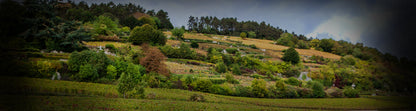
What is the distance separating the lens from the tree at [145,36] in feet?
137

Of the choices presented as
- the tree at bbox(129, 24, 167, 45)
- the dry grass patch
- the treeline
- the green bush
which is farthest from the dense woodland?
the treeline

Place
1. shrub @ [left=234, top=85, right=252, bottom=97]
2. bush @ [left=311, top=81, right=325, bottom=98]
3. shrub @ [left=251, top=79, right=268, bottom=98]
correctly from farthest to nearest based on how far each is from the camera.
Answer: bush @ [left=311, top=81, right=325, bottom=98] → shrub @ [left=251, top=79, right=268, bottom=98] → shrub @ [left=234, top=85, right=252, bottom=97]

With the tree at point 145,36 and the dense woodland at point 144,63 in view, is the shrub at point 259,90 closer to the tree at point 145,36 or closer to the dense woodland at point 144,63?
the dense woodland at point 144,63

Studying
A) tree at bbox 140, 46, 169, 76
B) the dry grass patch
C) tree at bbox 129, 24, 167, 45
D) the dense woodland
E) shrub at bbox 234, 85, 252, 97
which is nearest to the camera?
the dense woodland

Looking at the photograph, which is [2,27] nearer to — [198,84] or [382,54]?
[382,54]

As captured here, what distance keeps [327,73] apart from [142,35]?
131 ft

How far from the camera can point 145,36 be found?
141 ft

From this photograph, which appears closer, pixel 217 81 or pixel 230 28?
pixel 217 81

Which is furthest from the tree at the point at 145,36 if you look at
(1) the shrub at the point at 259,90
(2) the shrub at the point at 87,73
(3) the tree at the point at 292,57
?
(3) the tree at the point at 292,57

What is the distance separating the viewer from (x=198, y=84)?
25.1m

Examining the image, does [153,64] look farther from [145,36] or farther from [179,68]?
[145,36]

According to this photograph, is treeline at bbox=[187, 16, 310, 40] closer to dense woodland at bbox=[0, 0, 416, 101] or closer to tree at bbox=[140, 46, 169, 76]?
dense woodland at bbox=[0, 0, 416, 101]

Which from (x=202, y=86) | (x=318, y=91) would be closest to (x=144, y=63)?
(x=202, y=86)

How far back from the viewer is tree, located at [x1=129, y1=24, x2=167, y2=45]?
137 feet
